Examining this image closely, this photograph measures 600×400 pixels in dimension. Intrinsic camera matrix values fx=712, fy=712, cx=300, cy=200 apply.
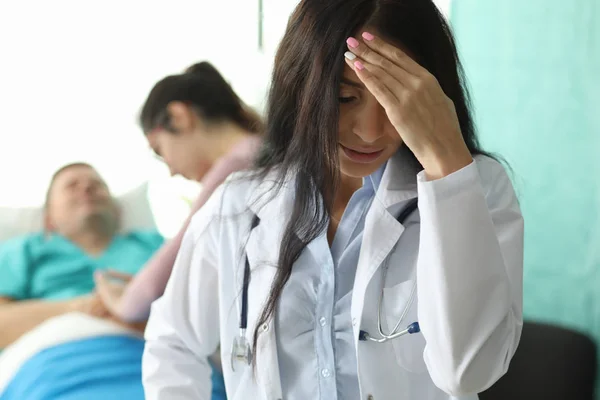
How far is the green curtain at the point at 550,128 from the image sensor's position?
172 centimetres

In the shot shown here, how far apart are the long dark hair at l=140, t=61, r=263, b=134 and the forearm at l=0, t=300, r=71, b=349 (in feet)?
1.84

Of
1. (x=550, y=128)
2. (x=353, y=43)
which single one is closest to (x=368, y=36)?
(x=353, y=43)

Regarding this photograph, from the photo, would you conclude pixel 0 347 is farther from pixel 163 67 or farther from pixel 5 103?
pixel 163 67

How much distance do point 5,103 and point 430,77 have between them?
5.27ft

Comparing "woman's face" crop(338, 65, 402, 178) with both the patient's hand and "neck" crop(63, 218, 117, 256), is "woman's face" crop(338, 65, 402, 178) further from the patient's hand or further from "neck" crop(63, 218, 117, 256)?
"neck" crop(63, 218, 117, 256)

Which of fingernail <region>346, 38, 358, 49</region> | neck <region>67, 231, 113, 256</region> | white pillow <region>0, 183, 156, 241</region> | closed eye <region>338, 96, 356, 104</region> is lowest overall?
neck <region>67, 231, 113, 256</region>

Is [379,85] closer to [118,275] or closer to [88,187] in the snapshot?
[118,275]

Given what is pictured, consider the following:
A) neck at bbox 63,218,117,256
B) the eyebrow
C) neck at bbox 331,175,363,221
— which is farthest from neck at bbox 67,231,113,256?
the eyebrow

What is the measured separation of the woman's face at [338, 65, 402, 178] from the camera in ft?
3.31

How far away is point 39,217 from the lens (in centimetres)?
214

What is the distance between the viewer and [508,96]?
1.95 meters

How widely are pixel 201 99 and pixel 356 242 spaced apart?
0.93 m

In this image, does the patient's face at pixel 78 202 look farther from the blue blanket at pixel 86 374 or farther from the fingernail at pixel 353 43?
the fingernail at pixel 353 43

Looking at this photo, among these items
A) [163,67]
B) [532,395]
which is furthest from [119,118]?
[532,395]
